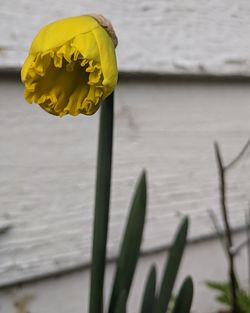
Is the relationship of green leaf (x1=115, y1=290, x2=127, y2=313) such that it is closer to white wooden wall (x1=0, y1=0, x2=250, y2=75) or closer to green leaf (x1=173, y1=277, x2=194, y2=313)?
green leaf (x1=173, y1=277, x2=194, y2=313)

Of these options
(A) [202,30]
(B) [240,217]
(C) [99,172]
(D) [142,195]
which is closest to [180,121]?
(A) [202,30]

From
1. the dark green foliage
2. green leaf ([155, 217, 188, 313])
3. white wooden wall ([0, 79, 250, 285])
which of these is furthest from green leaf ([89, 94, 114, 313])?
white wooden wall ([0, 79, 250, 285])

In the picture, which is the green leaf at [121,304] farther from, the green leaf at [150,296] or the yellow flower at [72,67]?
the yellow flower at [72,67]

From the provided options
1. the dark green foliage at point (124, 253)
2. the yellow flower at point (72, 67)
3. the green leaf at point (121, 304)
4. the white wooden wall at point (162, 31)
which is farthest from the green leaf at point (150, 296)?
the white wooden wall at point (162, 31)

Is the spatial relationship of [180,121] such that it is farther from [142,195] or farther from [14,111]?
[142,195]

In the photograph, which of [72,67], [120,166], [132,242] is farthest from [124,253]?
[120,166]

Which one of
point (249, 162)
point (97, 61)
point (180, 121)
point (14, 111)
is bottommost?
point (249, 162)
